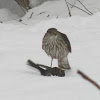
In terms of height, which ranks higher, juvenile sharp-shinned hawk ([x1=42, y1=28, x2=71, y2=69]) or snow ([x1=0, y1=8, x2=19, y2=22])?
snow ([x1=0, y1=8, x2=19, y2=22])

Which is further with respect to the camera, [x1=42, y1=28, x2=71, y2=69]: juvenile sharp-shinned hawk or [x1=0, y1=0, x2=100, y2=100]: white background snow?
[x1=42, y1=28, x2=71, y2=69]: juvenile sharp-shinned hawk

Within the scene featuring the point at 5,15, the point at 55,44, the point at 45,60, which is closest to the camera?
the point at 55,44

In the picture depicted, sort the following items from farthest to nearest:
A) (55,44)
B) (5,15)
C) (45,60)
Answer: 1. (5,15)
2. (45,60)
3. (55,44)

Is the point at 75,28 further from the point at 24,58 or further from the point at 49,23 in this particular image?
the point at 24,58

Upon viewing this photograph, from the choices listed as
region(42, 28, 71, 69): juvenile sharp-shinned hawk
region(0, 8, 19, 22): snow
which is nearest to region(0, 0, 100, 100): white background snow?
region(42, 28, 71, 69): juvenile sharp-shinned hawk

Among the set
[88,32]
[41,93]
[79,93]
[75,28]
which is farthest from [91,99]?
[75,28]

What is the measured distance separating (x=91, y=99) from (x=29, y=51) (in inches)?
85.5

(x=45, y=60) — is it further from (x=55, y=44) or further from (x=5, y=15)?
(x=5, y=15)

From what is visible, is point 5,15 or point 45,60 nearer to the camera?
point 45,60

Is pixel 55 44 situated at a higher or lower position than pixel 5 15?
lower

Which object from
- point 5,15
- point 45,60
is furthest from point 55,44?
point 5,15

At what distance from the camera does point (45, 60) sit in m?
3.62

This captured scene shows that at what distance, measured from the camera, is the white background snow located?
2.04m

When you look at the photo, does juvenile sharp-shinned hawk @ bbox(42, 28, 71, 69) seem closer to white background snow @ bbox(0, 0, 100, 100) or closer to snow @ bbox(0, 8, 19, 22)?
white background snow @ bbox(0, 0, 100, 100)
